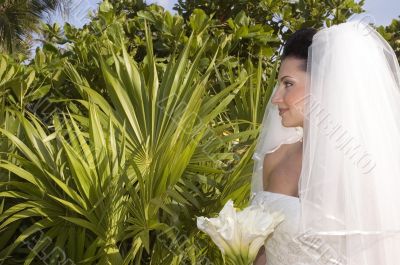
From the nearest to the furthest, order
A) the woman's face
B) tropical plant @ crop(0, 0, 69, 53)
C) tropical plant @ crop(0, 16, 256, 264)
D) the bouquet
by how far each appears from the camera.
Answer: the bouquet, the woman's face, tropical plant @ crop(0, 16, 256, 264), tropical plant @ crop(0, 0, 69, 53)

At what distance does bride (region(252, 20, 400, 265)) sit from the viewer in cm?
162

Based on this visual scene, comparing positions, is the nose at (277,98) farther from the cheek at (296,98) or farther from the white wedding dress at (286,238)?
the white wedding dress at (286,238)

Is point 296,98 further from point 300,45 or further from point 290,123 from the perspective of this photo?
point 300,45

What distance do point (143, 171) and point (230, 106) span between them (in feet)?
4.29

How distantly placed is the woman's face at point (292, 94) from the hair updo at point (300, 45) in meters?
0.02

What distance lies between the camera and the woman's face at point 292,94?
6.16ft

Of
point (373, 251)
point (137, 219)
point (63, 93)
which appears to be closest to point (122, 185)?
point (137, 219)

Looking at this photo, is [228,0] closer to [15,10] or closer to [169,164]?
[169,164]

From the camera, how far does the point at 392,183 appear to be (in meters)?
1.64

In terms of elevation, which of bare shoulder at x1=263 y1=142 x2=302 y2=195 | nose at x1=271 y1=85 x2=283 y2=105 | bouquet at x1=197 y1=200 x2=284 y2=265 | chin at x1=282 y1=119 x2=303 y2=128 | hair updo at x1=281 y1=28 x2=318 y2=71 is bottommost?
bouquet at x1=197 y1=200 x2=284 y2=265

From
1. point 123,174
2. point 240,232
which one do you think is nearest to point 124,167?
point 123,174

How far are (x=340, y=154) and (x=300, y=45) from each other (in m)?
0.48

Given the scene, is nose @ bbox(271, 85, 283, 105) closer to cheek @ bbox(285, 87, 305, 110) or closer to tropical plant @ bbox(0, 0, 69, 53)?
cheek @ bbox(285, 87, 305, 110)

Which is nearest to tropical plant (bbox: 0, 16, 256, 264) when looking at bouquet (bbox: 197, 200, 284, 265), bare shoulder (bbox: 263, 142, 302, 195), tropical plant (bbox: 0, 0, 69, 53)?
bare shoulder (bbox: 263, 142, 302, 195)
